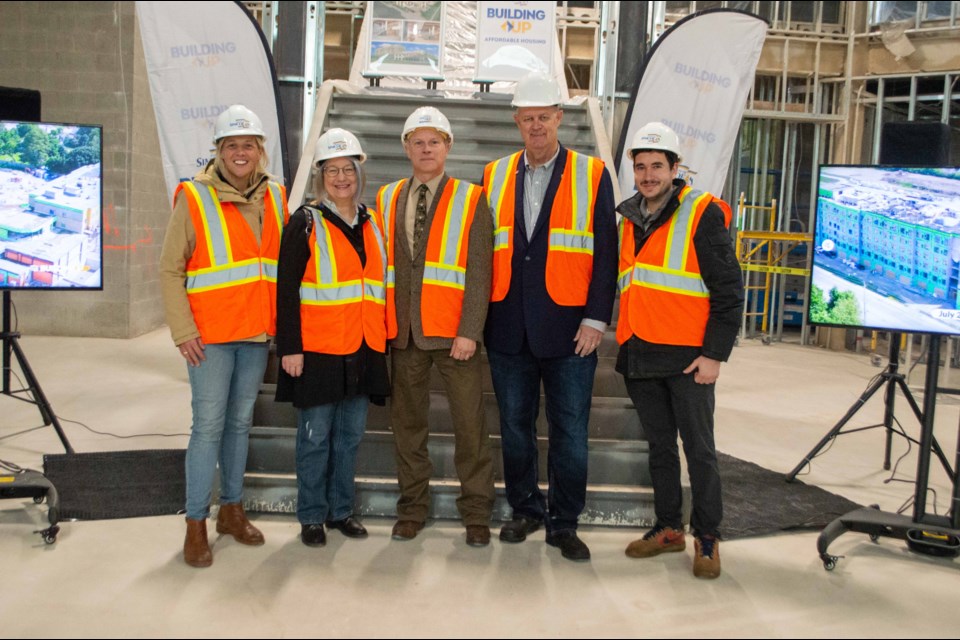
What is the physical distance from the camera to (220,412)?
3.58m

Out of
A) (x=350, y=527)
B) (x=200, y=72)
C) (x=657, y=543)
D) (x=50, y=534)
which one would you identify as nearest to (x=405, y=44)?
(x=200, y=72)

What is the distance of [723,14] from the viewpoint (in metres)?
6.52

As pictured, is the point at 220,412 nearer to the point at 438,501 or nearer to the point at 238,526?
the point at 238,526

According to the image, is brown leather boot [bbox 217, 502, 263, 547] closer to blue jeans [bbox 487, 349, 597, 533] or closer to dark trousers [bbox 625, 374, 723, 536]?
blue jeans [bbox 487, 349, 597, 533]

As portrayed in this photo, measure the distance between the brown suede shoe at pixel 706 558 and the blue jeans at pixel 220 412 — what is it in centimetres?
198

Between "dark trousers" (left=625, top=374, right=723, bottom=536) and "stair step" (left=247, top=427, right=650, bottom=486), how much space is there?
0.43 meters

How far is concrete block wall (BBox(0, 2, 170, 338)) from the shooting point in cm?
963

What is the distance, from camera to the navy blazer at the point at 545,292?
11.9ft

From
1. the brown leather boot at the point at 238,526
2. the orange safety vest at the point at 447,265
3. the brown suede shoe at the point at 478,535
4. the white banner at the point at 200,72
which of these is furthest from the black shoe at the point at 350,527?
the white banner at the point at 200,72

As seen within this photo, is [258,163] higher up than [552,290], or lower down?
higher up

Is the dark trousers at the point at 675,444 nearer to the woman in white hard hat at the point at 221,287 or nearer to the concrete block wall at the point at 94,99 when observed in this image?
the woman in white hard hat at the point at 221,287

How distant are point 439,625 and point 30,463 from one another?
314 centimetres

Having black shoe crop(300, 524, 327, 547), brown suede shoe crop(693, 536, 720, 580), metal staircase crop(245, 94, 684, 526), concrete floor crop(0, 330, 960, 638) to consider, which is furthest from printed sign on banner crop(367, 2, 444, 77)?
brown suede shoe crop(693, 536, 720, 580)

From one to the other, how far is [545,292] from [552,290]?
31mm
